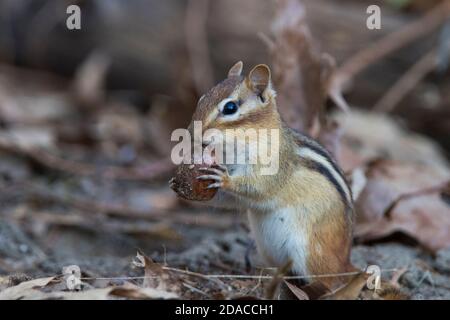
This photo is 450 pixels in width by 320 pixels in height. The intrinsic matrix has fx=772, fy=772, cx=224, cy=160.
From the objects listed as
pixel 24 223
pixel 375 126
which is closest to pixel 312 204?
pixel 24 223

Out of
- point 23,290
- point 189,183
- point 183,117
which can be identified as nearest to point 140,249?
point 189,183

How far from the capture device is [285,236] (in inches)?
150

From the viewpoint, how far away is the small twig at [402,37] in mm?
7098

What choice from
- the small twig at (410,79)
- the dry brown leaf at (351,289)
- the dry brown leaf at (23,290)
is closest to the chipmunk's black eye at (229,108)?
the dry brown leaf at (351,289)

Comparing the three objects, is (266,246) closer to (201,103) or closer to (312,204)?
(312,204)

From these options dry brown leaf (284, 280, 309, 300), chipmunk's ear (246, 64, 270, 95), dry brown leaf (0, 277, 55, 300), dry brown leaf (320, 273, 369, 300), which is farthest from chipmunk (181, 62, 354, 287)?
dry brown leaf (0, 277, 55, 300)

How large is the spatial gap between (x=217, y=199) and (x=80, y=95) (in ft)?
14.9

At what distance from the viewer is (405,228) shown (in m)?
4.89

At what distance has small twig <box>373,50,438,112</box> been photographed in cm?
718

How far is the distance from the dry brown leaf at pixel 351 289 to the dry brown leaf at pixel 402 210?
4.98ft

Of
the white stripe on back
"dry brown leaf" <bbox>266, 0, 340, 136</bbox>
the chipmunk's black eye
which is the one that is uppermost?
"dry brown leaf" <bbox>266, 0, 340, 136</bbox>

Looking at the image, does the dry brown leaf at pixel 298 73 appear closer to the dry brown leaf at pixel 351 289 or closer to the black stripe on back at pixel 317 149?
the black stripe on back at pixel 317 149

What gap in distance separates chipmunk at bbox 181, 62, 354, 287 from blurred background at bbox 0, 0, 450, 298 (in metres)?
0.30

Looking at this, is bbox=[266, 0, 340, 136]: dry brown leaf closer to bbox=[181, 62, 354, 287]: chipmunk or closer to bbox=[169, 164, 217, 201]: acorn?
bbox=[181, 62, 354, 287]: chipmunk
